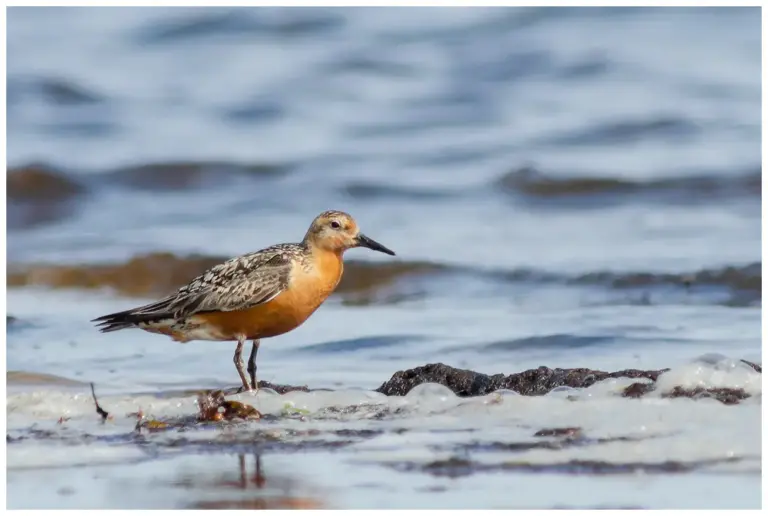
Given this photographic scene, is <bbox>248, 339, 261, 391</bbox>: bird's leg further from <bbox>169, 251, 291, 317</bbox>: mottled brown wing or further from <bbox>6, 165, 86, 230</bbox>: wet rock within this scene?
<bbox>6, 165, 86, 230</bbox>: wet rock

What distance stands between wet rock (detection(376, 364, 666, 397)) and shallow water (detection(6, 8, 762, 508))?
17cm

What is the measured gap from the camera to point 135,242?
12.5m

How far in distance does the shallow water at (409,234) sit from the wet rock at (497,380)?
17 cm

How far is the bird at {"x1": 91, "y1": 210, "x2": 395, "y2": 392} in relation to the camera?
7.05 meters

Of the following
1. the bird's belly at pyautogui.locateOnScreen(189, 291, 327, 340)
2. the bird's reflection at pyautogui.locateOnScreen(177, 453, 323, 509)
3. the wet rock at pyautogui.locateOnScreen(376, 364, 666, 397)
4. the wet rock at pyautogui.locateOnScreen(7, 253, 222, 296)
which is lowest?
the bird's reflection at pyautogui.locateOnScreen(177, 453, 323, 509)

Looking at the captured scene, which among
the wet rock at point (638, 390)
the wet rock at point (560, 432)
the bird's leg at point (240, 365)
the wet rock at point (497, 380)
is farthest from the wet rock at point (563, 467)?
the bird's leg at point (240, 365)

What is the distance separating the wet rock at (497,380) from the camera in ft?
20.7

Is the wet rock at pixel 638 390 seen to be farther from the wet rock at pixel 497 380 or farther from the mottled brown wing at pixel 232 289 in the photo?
the mottled brown wing at pixel 232 289

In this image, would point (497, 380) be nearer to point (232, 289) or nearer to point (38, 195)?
point (232, 289)

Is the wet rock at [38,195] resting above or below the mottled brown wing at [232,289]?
above

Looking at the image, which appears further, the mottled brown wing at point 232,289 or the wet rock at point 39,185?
the wet rock at point 39,185

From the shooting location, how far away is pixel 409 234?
12.5 meters

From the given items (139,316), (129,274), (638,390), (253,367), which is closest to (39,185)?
(129,274)

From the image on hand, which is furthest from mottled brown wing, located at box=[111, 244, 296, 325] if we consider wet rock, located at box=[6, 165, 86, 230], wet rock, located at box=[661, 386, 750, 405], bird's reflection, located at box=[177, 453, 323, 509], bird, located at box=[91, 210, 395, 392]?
wet rock, located at box=[6, 165, 86, 230]
